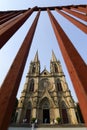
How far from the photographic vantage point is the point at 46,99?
101 ft

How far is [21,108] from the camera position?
28.5 meters

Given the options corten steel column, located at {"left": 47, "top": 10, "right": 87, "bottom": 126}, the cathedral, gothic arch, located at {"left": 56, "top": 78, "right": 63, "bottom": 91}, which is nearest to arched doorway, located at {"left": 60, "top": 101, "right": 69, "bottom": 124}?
the cathedral

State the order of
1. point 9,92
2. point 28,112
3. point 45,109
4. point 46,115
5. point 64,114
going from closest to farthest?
point 9,92 → point 64,114 → point 28,112 → point 46,115 → point 45,109

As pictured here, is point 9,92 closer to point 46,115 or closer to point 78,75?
A: point 78,75

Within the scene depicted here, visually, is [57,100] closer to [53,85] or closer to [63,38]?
[53,85]

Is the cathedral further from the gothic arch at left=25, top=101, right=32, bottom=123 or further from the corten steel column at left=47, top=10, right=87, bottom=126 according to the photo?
the corten steel column at left=47, top=10, right=87, bottom=126

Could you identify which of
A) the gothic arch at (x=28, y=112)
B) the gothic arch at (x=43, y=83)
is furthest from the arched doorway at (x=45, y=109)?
the gothic arch at (x=43, y=83)

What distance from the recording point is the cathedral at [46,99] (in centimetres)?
2742

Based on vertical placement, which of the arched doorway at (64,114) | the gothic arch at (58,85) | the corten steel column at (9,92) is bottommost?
the corten steel column at (9,92)

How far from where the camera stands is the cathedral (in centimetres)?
2742

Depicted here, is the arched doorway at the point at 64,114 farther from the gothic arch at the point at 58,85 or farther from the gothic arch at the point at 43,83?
the gothic arch at the point at 43,83

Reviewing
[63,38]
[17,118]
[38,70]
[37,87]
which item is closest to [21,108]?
[17,118]

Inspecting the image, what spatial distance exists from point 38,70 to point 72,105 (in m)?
12.8

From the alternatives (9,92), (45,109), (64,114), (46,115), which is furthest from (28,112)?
(9,92)
